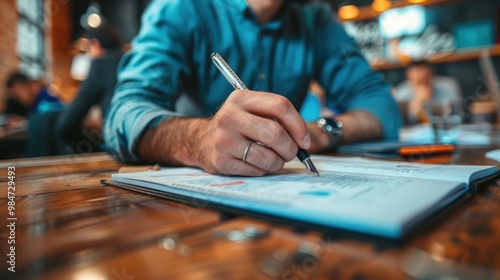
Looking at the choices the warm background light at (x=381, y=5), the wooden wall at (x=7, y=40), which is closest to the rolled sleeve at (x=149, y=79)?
the wooden wall at (x=7, y=40)

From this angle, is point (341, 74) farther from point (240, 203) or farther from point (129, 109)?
point (240, 203)

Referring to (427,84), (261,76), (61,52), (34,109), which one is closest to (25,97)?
(34,109)

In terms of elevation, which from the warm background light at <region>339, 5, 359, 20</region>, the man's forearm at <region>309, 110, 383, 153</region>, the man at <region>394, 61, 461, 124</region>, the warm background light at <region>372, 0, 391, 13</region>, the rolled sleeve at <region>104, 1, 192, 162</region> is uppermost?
the warm background light at <region>372, 0, 391, 13</region>

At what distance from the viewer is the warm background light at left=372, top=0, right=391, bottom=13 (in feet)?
9.45

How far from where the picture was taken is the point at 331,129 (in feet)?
2.17

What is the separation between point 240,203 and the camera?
0.24 meters

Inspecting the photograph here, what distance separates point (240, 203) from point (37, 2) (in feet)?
5.29

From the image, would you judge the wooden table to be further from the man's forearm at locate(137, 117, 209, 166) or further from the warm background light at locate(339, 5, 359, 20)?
the warm background light at locate(339, 5, 359, 20)

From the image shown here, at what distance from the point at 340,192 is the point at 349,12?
3.14m

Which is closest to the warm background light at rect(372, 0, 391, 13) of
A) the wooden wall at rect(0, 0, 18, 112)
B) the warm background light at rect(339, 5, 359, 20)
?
the warm background light at rect(339, 5, 359, 20)

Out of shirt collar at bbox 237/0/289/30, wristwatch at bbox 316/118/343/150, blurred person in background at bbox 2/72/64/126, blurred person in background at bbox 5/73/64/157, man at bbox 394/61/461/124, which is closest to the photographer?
wristwatch at bbox 316/118/343/150

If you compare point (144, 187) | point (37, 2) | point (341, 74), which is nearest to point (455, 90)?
point (341, 74)

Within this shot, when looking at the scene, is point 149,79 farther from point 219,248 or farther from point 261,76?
point 219,248

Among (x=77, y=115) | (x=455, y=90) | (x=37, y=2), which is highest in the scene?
(x=37, y=2)
